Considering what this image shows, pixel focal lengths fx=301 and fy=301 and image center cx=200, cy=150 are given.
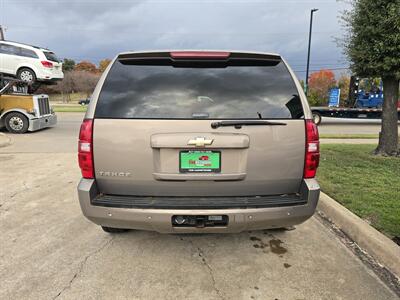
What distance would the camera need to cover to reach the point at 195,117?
2461 millimetres

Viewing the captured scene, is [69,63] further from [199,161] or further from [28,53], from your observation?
[199,161]

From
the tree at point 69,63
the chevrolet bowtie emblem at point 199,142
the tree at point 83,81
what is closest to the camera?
the chevrolet bowtie emblem at point 199,142

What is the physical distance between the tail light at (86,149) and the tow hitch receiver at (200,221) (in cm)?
82

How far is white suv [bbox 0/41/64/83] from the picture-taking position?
12391mm

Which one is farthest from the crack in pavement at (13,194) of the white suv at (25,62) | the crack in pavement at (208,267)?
the white suv at (25,62)

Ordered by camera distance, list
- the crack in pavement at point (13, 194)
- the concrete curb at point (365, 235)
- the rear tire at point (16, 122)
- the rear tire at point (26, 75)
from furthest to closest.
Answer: the rear tire at point (26, 75), the rear tire at point (16, 122), the crack in pavement at point (13, 194), the concrete curb at point (365, 235)

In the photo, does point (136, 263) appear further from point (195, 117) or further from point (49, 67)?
point (49, 67)

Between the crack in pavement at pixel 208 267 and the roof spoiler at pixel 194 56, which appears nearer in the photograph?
the crack in pavement at pixel 208 267

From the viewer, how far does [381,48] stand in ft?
20.7

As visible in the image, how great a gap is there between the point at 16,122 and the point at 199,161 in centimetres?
1198

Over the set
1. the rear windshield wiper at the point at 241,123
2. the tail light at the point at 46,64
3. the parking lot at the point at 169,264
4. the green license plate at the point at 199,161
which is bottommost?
the parking lot at the point at 169,264

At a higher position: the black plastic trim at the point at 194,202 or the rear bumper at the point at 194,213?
the black plastic trim at the point at 194,202

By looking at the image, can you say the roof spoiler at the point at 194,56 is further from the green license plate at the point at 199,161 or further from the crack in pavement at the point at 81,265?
the crack in pavement at the point at 81,265

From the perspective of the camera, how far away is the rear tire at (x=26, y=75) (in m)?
12.7
